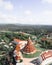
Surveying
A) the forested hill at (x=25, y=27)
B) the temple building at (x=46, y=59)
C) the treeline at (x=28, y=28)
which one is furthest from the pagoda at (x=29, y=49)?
the forested hill at (x=25, y=27)

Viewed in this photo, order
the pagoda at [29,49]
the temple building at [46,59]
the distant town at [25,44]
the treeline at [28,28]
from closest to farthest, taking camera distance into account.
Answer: the temple building at [46,59]
the distant town at [25,44]
the pagoda at [29,49]
the treeline at [28,28]

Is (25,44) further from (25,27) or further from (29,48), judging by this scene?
(25,27)

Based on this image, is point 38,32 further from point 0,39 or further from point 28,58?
point 28,58

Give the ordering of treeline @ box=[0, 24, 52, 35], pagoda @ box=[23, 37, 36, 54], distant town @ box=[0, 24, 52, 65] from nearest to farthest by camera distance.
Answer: distant town @ box=[0, 24, 52, 65]
pagoda @ box=[23, 37, 36, 54]
treeline @ box=[0, 24, 52, 35]

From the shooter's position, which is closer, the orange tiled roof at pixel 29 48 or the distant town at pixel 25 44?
the distant town at pixel 25 44

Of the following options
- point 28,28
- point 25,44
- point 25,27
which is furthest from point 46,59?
point 25,27

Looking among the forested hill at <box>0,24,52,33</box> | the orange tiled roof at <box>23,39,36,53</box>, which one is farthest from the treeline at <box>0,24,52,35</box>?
the orange tiled roof at <box>23,39,36,53</box>

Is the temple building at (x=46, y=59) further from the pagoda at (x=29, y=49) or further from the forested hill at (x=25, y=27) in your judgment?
the forested hill at (x=25, y=27)

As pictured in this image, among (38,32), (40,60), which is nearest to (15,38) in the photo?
(38,32)

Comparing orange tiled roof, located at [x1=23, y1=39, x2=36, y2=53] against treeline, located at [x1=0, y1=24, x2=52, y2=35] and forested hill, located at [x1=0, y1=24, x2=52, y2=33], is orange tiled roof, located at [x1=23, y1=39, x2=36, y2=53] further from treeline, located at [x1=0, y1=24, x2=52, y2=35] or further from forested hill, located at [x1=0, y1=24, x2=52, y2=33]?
forested hill, located at [x1=0, y1=24, x2=52, y2=33]
